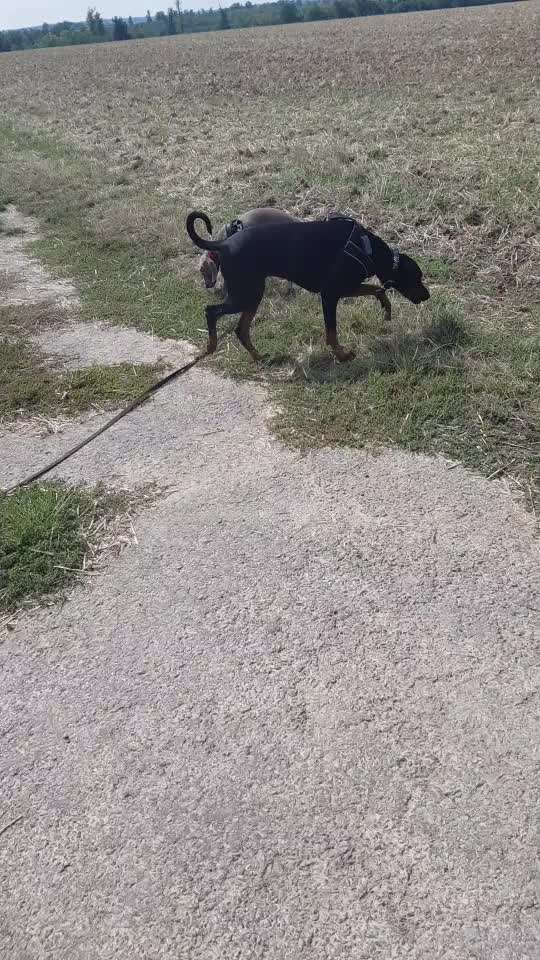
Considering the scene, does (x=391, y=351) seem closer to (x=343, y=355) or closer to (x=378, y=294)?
(x=343, y=355)

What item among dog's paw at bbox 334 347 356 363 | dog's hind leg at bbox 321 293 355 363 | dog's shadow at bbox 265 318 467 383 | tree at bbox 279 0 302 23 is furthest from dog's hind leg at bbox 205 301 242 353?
tree at bbox 279 0 302 23

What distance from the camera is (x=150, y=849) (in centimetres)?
263

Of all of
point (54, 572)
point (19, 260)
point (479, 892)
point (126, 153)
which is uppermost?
point (126, 153)

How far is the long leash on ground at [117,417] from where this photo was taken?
479 centimetres

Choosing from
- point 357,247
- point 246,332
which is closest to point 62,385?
point 246,332

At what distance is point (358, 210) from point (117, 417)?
544 centimetres

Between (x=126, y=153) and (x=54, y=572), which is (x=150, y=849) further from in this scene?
(x=126, y=153)

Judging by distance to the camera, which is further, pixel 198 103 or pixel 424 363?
pixel 198 103

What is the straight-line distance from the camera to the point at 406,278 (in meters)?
6.02

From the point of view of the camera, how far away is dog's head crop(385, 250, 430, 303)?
594 cm

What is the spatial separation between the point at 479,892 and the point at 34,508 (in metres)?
3.20

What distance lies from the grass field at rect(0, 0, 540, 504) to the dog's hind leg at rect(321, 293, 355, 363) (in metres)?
0.13

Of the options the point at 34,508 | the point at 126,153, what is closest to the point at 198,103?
the point at 126,153

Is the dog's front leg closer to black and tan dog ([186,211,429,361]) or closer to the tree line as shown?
black and tan dog ([186,211,429,361])
